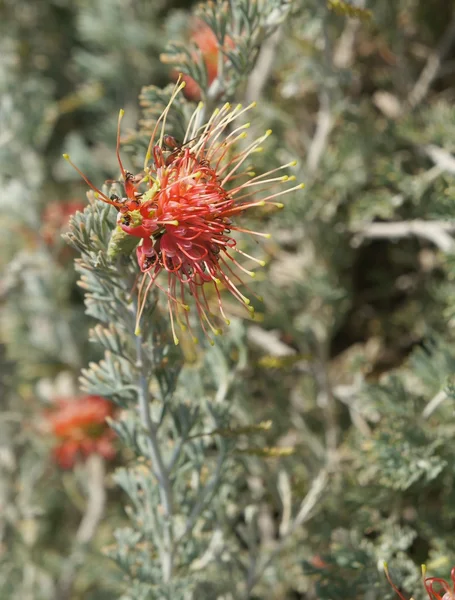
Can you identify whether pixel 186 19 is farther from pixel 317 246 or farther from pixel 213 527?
pixel 213 527

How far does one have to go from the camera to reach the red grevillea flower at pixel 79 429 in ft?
5.33

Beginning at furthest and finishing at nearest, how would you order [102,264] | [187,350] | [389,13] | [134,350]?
1. [389,13]
2. [187,350]
3. [134,350]
4. [102,264]

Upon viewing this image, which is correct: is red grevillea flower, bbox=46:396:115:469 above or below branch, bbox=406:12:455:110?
below

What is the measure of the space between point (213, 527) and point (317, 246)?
0.64m

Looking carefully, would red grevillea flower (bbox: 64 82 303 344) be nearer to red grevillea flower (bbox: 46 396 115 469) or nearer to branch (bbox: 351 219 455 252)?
branch (bbox: 351 219 455 252)

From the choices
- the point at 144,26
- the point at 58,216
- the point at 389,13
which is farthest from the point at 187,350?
the point at 144,26

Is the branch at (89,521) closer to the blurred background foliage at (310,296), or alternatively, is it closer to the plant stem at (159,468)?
the blurred background foliage at (310,296)

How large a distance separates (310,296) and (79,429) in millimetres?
628

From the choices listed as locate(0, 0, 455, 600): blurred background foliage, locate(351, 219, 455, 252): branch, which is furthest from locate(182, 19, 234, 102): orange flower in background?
locate(351, 219, 455, 252): branch

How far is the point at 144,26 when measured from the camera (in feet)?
6.01

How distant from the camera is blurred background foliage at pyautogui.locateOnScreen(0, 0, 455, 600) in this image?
1.15 meters

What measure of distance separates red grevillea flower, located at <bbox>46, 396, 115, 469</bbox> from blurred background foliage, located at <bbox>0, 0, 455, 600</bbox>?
4 centimetres

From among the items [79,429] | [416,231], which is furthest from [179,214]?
[79,429]

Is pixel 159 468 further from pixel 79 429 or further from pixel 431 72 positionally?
pixel 431 72
